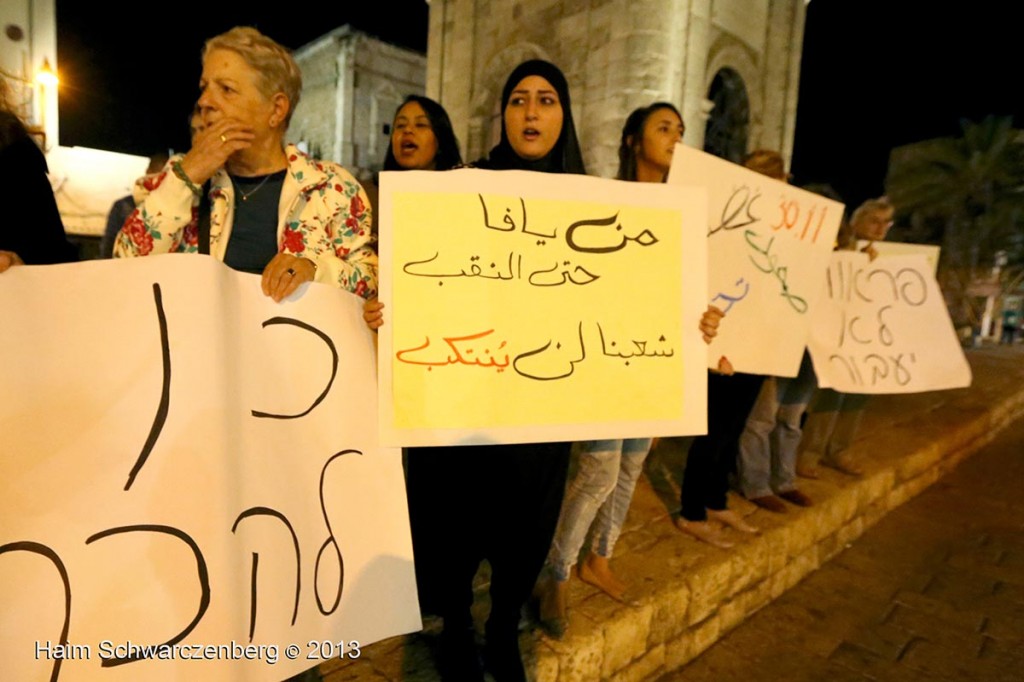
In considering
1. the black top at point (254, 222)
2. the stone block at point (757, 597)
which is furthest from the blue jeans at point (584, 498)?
the black top at point (254, 222)

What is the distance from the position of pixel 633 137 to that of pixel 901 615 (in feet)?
8.16

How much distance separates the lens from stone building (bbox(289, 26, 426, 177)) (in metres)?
18.4

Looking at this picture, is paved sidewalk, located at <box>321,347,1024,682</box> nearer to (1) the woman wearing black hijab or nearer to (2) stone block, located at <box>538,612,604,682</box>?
(2) stone block, located at <box>538,612,604,682</box>

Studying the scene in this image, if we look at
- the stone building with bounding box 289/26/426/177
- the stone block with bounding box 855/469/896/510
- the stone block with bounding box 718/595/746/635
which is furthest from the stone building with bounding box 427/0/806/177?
the stone building with bounding box 289/26/426/177

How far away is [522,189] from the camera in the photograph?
1.40m

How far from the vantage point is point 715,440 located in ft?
8.46

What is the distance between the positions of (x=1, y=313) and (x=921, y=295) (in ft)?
12.5

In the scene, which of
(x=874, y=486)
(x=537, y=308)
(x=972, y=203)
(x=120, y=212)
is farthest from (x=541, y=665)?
(x=972, y=203)

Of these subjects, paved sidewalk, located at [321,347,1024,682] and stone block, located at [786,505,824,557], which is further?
stone block, located at [786,505,824,557]

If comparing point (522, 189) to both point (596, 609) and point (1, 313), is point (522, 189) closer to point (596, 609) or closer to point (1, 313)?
point (1, 313)

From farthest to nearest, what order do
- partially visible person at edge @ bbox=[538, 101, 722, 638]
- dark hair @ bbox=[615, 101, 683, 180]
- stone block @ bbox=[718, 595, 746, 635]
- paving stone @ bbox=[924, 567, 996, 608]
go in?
paving stone @ bbox=[924, 567, 996, 608] < stone block @ bbox=[718, 595, 746, 635] < dark hair @ bbox=[615, 101, 683, 180] < partially visible person at edge @ bbox=[538, 101, 722, 638]

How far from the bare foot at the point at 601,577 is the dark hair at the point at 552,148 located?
1451 millimetres

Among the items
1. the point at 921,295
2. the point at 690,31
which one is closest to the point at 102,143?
the point at 690,31

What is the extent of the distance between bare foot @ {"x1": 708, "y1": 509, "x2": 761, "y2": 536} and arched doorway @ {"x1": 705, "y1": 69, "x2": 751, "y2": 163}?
846 centimetres
